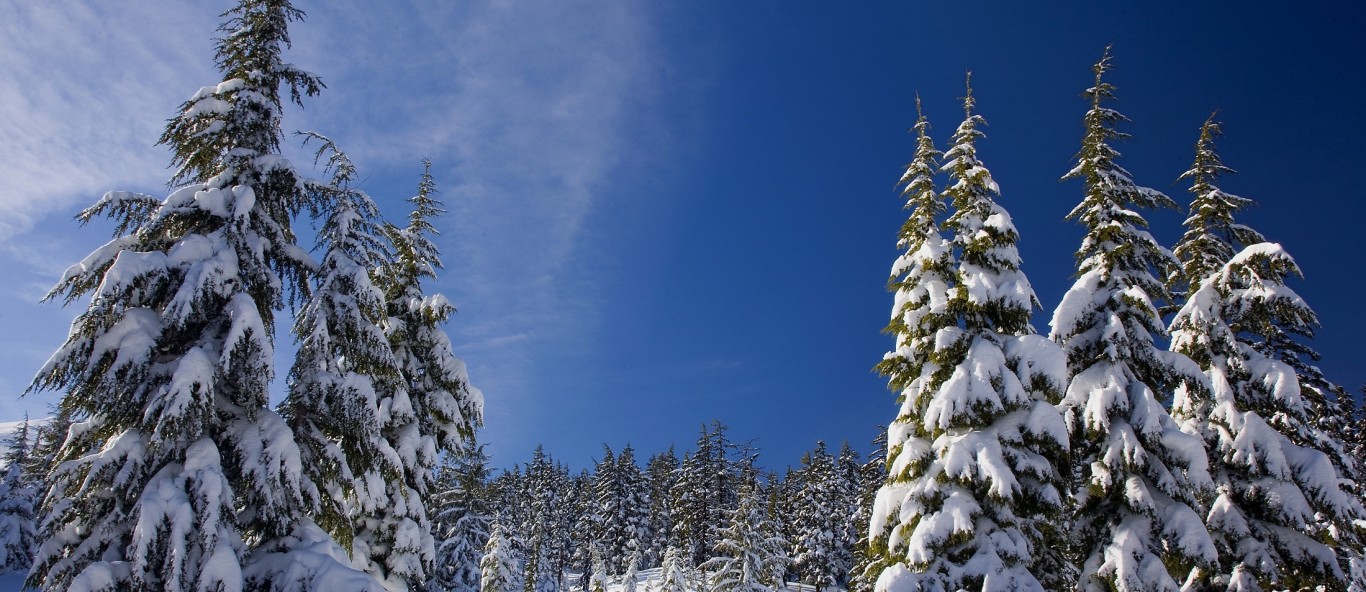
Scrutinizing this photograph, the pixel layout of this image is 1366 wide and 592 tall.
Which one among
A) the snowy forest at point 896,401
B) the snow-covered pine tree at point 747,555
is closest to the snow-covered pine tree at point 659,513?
the snow-covered pine tree at point 747,555

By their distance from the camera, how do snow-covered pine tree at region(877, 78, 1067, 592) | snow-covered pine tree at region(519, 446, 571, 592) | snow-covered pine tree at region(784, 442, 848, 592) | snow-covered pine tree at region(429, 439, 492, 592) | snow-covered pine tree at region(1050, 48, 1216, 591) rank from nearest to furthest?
1. snow-covered pine tree at region(877, 78, 1067, 592)
2. snow-covered pine tree at region(1050, 48, 1216, 591)
3. snow-covered pine tree at region(429, 439, 492, 592)
4. snow-covered pine tree at region(784, 442, 848, 592)
5. snow-covered pine tree at region(519, 446, 571, 592)

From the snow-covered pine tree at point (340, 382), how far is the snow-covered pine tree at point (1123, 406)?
14660mm

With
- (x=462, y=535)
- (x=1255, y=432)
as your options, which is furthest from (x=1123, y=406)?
(x=462, y=535)

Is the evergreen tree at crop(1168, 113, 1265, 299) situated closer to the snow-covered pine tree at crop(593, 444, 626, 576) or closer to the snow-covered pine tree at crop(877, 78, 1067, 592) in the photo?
the snow-covered pine tree at crop(877, 78, 1067, 592)

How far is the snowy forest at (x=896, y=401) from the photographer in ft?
27.6

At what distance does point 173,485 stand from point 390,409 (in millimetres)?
8893

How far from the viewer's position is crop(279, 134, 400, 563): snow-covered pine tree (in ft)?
33.5

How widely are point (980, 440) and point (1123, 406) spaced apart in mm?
3746

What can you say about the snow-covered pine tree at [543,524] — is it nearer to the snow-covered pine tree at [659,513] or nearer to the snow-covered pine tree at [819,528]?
the snow-covered pine tree at [659,513]

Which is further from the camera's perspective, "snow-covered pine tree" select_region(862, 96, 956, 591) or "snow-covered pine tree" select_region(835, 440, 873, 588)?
"snow-covered pine tree" select_region(835, 440, 873, 588)

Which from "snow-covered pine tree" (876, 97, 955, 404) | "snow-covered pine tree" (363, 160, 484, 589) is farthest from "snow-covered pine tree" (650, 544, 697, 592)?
"snow-covered pine tree" (876, 97, 955, 404)

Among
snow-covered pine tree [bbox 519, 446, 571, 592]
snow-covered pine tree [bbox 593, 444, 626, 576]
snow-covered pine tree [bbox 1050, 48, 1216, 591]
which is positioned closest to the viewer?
snow-covered pine tree [bbox 1050, 48, 1216, 591]

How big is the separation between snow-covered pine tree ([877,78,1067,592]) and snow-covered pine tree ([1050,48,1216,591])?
1.32 metres

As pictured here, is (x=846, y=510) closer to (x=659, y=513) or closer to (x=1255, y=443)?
(x=659, y=513)
